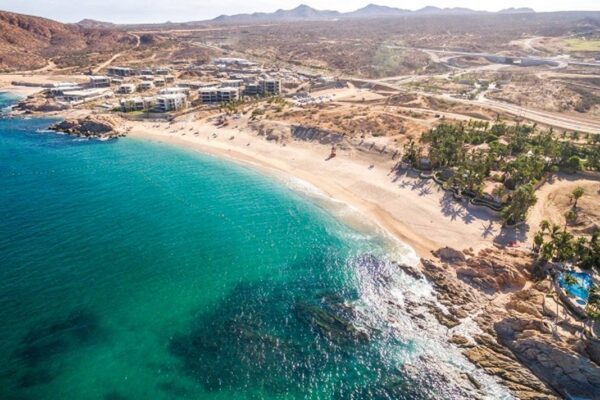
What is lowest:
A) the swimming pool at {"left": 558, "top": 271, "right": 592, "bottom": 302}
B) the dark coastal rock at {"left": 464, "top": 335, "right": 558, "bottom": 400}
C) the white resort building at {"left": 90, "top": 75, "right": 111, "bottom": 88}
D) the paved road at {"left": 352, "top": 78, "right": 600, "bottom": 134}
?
the dark coastal rock at {"left": 464, "top": 335, "right": 558, "bottom": 400}

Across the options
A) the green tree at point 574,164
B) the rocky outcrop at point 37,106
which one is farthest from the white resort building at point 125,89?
the green tree at point 574,164

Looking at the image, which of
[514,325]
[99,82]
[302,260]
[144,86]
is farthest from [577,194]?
[99,82]

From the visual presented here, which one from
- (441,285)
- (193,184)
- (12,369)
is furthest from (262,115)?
(12,369)

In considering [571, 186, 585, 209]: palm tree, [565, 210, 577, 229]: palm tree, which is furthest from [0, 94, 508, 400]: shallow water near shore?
[571, 186, 585, 209]: palm tree

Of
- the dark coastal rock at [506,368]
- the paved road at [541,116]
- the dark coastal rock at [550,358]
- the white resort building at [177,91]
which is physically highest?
the white resort building at [177,91]

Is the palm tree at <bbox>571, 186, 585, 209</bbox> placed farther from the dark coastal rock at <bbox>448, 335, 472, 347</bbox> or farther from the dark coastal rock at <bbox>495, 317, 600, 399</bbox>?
the dark coastal rock at <bbox>448, 335, 472, 347</bbox>

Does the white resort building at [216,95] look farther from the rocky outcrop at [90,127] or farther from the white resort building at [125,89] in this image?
the white resort building at [125,89]
